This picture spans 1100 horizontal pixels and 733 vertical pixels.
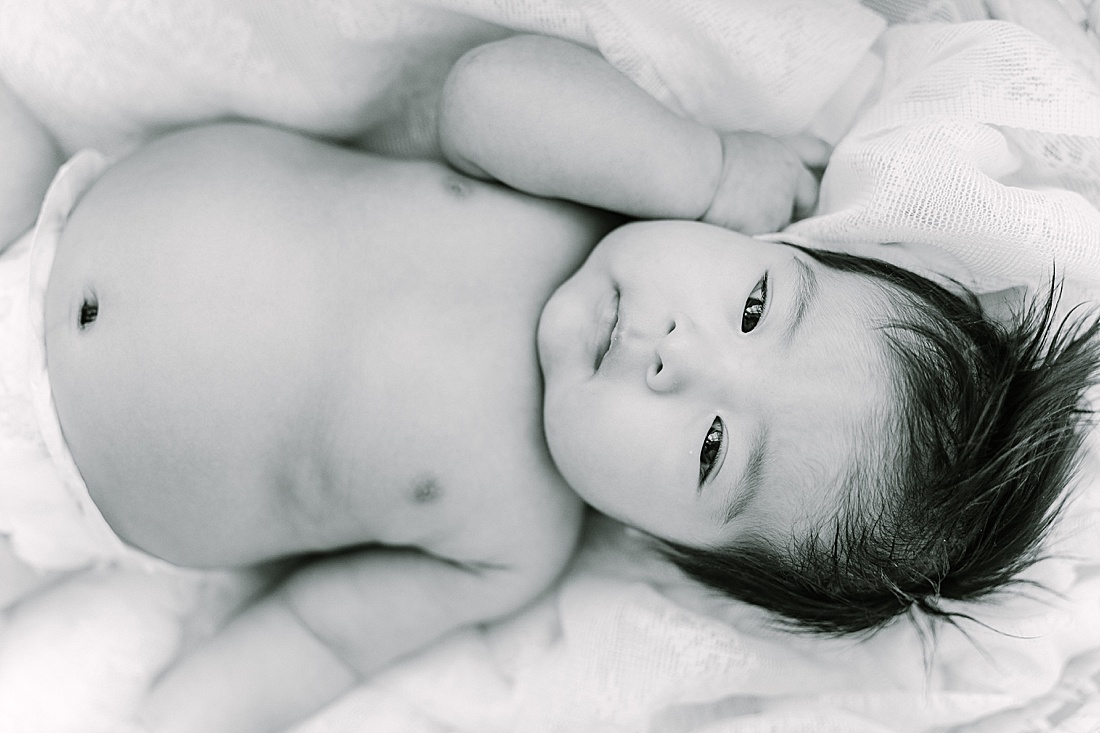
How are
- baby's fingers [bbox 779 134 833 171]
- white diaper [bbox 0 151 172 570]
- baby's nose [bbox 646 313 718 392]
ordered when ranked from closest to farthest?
baby's nose [bbox 646 313 718 392], white diaper [bbox 0 151 172 570], baby's fingers [bbox 779 134 833 171]

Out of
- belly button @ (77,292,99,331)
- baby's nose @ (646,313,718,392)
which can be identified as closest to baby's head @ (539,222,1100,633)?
baby's nose @ (646,313,718,392)

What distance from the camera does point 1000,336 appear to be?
1.17 metres

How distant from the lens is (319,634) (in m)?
1.39

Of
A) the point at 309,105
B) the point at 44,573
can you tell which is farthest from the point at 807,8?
the point at 44,573

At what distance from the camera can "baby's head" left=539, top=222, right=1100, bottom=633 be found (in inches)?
43.4

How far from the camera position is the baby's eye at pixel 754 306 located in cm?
115

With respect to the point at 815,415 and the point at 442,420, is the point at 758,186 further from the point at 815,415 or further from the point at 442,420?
the point at 442,420

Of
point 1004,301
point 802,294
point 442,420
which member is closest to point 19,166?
point 442,420

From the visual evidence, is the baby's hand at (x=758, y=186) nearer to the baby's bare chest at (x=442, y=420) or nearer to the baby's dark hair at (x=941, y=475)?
the baby's dark hair at (x=941, y=475)

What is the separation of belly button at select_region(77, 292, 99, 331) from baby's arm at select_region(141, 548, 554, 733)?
0.48 metres

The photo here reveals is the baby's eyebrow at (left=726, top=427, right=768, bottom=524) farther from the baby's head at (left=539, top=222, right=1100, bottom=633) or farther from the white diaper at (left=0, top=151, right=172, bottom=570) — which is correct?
the white diaper at (left=0, top=151, right=172, bottom=570)

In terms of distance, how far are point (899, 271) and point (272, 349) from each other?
82 centimetres

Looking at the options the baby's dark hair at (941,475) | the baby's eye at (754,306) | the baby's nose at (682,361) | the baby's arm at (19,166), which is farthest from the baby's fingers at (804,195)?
the baby's arm at (19,166)

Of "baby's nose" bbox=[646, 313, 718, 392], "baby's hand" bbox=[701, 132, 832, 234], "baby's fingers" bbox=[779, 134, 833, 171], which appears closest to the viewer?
"baby's nose" bbox=[646, 313, 718, 392]
